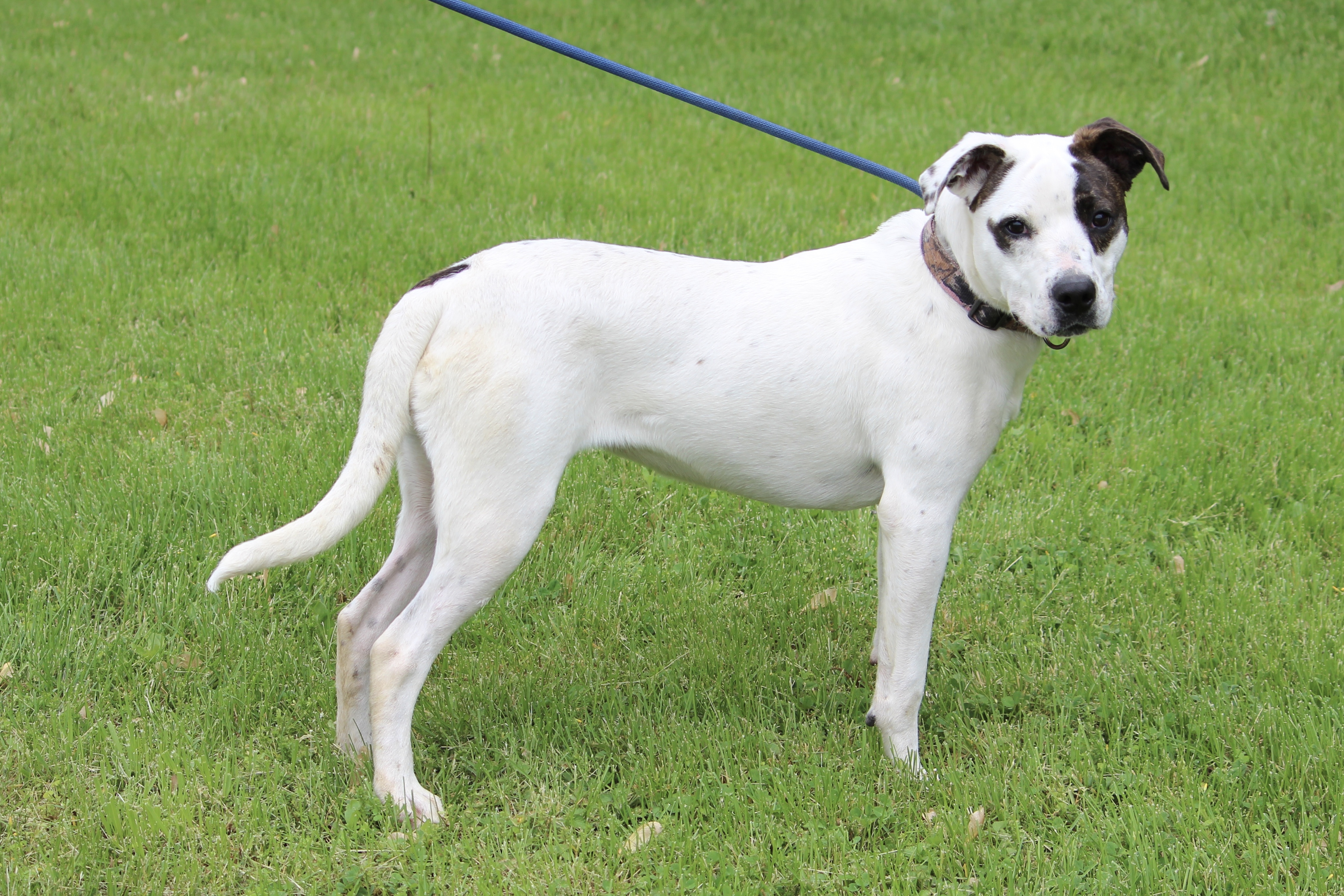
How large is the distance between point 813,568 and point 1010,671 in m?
0.95

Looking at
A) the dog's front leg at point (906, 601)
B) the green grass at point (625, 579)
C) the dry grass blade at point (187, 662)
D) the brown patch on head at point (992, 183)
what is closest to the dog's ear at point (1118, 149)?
the brown patch on head at point (992, 183)

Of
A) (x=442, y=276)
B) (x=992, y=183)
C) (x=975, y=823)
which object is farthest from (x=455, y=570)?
(x=992, y=183)

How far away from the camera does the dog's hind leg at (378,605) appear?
3.39m

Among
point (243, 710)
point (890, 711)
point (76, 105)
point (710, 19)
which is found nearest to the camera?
point (890, 711)

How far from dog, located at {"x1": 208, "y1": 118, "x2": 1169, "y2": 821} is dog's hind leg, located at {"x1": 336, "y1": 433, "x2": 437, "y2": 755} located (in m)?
0.04

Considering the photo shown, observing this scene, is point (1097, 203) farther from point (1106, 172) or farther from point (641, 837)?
point (641, 837)

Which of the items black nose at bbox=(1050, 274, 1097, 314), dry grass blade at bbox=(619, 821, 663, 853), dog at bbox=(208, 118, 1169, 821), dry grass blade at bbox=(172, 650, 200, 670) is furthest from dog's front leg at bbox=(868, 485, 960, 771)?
dry grass blade at bbox=(172, 650, 200, 670)

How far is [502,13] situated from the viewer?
496 inches

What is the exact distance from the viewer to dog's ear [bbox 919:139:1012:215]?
301cm

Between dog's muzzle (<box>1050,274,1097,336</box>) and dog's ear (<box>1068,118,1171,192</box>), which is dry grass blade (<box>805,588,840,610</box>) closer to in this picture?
dog's muzzle (<box>1050,274,1097,336</box>)

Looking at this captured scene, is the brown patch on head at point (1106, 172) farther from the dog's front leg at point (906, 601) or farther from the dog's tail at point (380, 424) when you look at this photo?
the dog's tail at point (380, 424)

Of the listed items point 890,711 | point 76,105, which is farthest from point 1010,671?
point 76,105

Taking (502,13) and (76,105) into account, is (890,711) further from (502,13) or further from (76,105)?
(502,13)

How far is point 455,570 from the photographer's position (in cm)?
309
